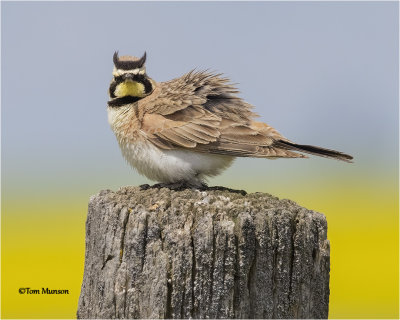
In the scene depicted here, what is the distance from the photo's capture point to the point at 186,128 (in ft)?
24.4

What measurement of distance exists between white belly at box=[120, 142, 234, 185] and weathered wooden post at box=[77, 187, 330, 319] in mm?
1852

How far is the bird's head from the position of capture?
815cm

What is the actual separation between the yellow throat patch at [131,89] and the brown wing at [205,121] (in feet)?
0.68

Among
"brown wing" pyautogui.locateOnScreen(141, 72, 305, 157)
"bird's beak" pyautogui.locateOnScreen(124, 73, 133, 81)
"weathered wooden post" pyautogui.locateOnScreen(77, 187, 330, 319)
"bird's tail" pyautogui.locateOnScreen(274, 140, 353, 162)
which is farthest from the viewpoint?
"bird's beak" pyautogui.locateOnScreen(124, 73, 133, 81)

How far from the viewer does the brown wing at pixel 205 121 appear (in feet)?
23.7

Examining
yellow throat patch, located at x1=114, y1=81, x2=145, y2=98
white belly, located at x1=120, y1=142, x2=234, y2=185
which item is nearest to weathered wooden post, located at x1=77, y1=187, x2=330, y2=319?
white belly, located at x1=120, y1=142, x2=234, y2=185

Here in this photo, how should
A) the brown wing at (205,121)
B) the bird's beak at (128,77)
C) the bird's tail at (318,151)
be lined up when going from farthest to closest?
the bird's beak at (128,77)
the brown wing at (205,121)
the bird's tail at (318,151)

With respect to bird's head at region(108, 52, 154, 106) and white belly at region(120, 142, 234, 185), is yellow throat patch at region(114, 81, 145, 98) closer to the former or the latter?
bird's head at region(108, 52, 154, 106)

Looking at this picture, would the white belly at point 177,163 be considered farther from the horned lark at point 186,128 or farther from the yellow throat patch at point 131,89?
the yellow throat patch at point 131,89

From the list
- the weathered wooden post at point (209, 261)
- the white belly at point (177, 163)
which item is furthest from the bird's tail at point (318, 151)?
the weathered wooden post at point (209, 261)

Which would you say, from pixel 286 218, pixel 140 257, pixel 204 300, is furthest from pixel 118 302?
pixel 286 218

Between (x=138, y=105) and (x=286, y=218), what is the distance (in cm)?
344

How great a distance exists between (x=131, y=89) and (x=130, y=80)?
4.8 inches

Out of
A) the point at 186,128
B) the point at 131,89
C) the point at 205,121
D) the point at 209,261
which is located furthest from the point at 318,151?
the point at 209,261
